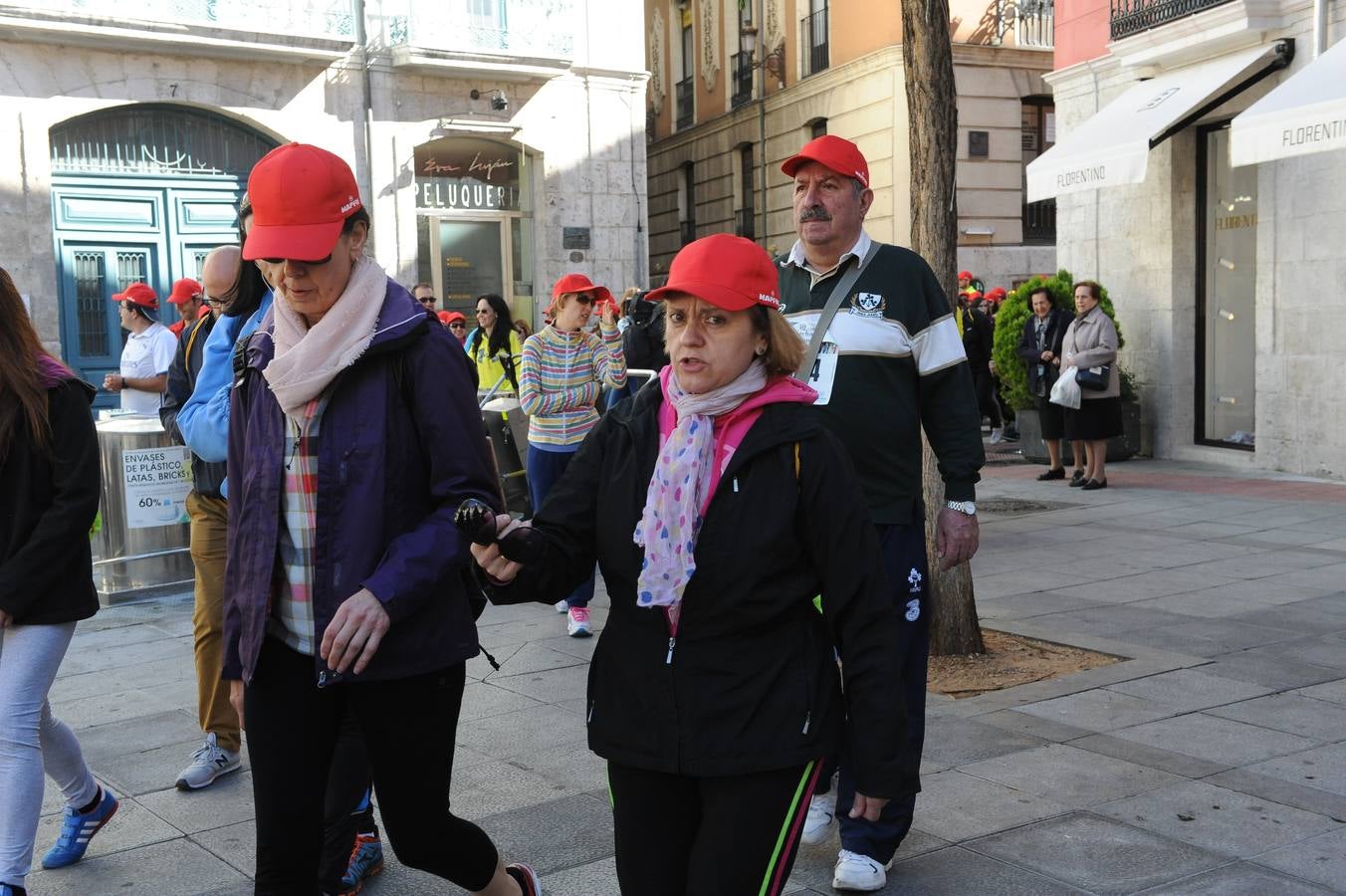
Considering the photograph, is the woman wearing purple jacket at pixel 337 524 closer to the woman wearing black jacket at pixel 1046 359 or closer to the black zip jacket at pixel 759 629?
the black zip jacket at pixel 759 629

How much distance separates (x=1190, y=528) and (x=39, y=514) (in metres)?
8.68

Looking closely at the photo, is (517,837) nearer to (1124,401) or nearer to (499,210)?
(1124,401)

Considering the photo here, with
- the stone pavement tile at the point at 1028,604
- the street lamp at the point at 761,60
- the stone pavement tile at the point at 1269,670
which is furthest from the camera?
the street lamp at the point at 761,60

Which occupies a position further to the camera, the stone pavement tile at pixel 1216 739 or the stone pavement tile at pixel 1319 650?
the stone pavement tile at pixel 1319 650

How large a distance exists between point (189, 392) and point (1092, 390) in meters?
9.66

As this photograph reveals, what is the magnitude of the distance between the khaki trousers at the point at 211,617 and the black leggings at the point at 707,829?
2.76 metres

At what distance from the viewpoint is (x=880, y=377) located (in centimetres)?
406

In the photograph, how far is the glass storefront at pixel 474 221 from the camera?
21.1 metres

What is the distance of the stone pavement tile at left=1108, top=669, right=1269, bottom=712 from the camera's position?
579 cm

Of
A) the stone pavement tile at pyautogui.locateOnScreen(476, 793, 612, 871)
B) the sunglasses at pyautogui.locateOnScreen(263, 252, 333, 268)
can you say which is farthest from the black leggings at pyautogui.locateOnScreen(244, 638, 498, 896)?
the stone pavement tile at pyautogui.locateOnScreen(476, 793, 612, 871)

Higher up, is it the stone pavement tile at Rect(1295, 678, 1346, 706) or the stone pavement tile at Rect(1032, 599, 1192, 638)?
the stone pavement tile at Rect(1032, 599, 1192, 638)

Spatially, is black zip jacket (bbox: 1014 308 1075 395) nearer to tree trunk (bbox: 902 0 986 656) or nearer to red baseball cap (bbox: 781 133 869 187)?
tree trunk (bbox: 902 0 986 656)

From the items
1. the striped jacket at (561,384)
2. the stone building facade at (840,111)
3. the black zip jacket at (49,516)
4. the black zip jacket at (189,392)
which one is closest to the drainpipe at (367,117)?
the stone building facade at (840,111)

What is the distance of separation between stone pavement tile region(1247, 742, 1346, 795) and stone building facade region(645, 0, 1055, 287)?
20.7 m
